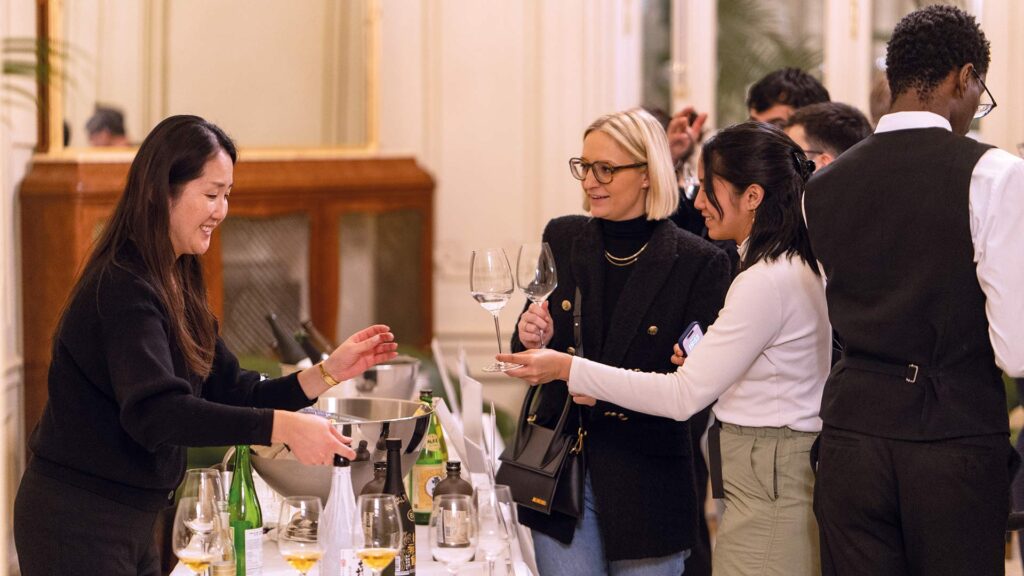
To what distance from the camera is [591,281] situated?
7.78ft

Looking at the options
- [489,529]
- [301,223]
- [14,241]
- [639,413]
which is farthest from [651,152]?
[301,223]

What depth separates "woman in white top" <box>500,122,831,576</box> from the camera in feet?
6.68

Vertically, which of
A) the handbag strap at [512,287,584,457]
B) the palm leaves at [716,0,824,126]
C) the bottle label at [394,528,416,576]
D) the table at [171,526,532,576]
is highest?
the palm leaves at [716,0,824,126]

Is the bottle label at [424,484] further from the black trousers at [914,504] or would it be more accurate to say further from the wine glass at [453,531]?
the black trousers at [914,504]

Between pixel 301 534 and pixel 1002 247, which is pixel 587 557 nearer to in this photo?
pixel 301 534

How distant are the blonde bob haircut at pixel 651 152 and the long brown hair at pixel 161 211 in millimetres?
842

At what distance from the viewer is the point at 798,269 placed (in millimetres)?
2061

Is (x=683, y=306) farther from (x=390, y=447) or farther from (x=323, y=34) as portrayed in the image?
(x=323, y=34)

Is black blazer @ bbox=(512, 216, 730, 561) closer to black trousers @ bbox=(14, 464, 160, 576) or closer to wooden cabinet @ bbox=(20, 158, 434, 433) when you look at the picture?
black trousers @ bbox=(14, 464, 160, 576)

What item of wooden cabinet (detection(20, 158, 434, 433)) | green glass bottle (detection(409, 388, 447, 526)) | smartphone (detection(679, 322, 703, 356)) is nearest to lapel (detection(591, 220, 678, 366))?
smartphone (detection(679, 322, 703, 356))

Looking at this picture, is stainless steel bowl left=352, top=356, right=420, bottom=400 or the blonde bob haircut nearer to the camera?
the blonde bob haircut

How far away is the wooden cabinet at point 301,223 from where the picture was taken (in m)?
4.49

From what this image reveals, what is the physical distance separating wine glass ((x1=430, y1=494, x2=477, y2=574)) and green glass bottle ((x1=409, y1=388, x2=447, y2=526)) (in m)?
0.57

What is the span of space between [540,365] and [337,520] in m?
0.46
